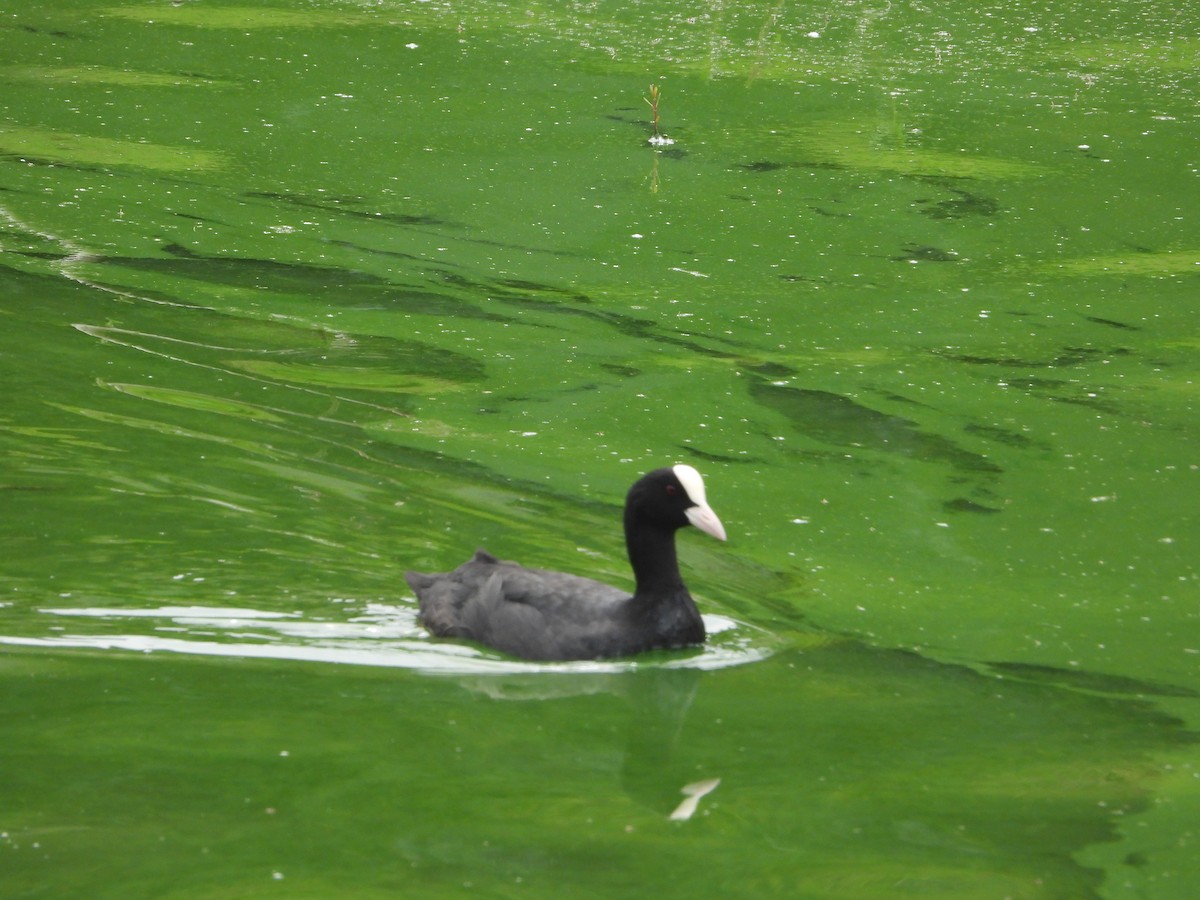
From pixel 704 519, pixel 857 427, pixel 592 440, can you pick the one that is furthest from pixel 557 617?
pixel 857 427

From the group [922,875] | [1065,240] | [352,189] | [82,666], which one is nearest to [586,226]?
[352,189]

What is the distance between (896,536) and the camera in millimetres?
6141

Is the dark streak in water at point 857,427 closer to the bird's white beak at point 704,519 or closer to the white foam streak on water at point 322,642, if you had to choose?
the white foam streak on water at point 322,642

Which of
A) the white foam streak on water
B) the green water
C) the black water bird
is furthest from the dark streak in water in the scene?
the black water bird

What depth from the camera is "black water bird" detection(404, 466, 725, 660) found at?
4879 millimetres

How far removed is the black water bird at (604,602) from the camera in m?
4.88

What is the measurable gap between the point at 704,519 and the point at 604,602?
0.38 m

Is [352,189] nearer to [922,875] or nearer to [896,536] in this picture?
[896,536]

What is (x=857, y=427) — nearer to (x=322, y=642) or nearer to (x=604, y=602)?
(x=604, y=602)

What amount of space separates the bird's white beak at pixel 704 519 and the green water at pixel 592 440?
1.28ft

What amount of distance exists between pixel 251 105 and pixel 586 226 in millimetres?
3218

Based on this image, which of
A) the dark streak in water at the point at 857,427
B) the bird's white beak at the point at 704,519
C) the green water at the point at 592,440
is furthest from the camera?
the dark streak in water at the point at 857,427

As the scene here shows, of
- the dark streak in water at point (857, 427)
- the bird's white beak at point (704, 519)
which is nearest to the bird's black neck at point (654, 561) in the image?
the bird's white beak at point (704, 519)

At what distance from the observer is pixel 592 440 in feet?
22.9
